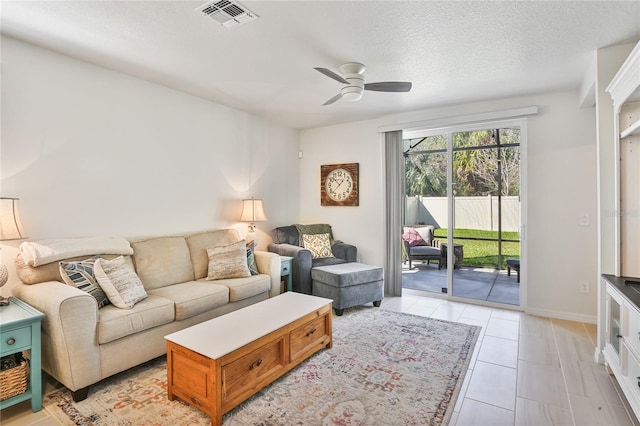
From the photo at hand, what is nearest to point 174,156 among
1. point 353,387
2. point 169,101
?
point 169,101

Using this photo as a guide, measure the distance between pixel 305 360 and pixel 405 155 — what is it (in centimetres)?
322

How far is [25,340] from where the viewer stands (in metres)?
1.96

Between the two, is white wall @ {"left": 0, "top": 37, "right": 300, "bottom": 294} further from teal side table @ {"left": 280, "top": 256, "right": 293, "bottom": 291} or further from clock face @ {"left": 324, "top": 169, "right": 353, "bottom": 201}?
clock face @ {"left": 324, "top": 169, "right": 353, "bottom": 201}

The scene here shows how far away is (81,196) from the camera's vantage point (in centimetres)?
284

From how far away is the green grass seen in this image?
13.7ft

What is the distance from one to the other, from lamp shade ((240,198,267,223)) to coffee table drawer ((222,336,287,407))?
2.09m

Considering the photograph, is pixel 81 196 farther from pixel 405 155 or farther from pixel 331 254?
pixel 405 155

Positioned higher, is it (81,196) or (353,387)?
(81,196)

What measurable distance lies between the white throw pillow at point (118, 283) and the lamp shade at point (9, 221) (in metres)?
0.50

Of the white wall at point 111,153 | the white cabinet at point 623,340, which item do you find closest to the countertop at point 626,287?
the white cabinet at point 623,340

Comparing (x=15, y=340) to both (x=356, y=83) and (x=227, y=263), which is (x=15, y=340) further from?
(x=356, y=83)

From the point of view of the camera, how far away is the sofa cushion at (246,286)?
124 inches

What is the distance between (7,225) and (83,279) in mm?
569

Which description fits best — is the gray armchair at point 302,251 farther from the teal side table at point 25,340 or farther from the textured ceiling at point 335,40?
the teal side table at point 25,340
